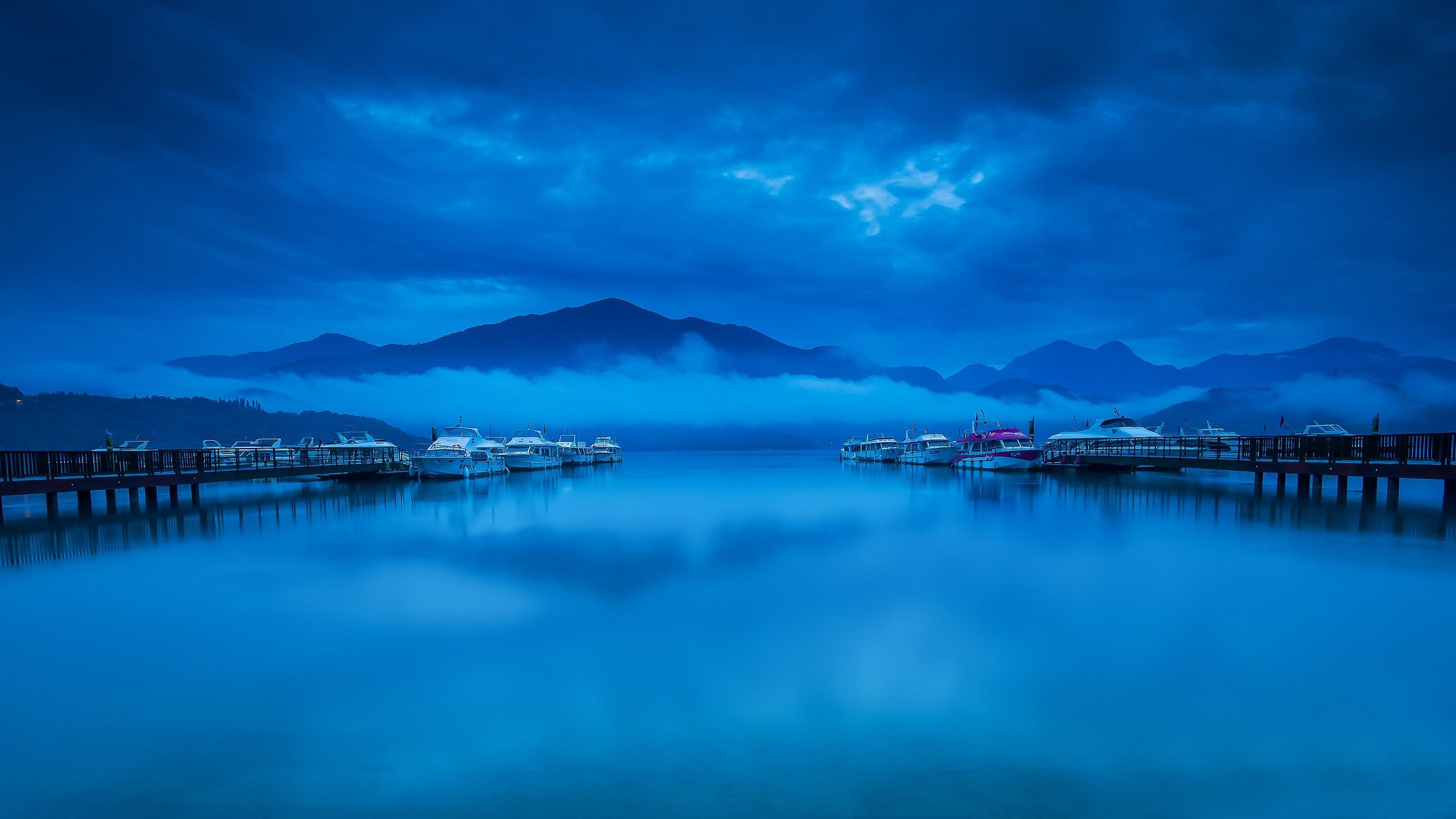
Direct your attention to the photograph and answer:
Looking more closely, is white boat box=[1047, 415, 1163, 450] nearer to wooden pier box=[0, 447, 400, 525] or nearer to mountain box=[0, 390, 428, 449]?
wooden pier box=[0, 447, 400, 525]

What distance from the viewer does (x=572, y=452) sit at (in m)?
84.1

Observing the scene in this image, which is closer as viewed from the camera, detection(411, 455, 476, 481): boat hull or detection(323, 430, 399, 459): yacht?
detection(323, 430, 399, 459): yacht

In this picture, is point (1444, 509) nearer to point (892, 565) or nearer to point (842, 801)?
point (892, 565)

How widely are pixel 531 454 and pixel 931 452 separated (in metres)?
39.4

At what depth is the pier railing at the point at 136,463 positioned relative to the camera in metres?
24.0

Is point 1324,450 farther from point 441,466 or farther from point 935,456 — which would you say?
point 441,466

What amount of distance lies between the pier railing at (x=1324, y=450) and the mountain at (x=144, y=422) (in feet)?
422

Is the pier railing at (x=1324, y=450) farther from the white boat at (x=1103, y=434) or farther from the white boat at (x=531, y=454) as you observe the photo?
the white boat at (x=531, y=454)

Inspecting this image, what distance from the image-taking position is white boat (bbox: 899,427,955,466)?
225 ft

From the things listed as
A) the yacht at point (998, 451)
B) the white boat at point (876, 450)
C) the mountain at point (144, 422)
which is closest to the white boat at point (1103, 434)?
the yacht at point (998, 451)

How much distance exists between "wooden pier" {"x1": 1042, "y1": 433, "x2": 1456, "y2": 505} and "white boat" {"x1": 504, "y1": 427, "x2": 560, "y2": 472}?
47.4 metres

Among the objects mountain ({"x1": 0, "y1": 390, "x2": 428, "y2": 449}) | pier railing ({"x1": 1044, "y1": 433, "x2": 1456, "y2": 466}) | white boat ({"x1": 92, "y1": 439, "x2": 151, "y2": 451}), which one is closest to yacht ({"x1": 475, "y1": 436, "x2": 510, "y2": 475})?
white boat ({"x1": 92, "y1": 439, "x2": 151, "y2": 451})

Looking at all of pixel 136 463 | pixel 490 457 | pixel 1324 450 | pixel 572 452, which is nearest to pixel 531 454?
pixel 490 457

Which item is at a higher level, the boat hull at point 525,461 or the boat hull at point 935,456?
the boat hull at point 525,461
